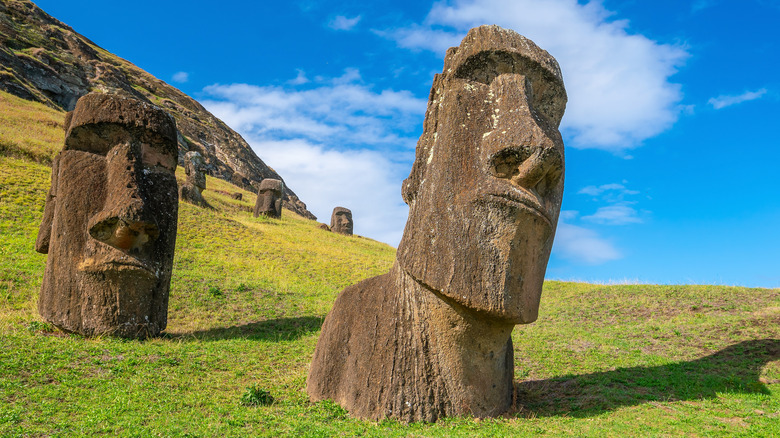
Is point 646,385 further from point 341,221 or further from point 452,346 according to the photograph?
point 341,221

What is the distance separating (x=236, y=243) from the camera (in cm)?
2067

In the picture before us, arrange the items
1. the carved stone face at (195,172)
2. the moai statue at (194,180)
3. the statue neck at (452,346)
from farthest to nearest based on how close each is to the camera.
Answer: the carved stone face at (195,172)
the moai statue at (194,180)
the statue neck at (452,346)

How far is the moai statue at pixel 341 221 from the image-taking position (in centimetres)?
3628

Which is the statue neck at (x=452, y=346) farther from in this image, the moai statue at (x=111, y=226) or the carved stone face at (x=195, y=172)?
the carved stone face at (x=195, y=172)

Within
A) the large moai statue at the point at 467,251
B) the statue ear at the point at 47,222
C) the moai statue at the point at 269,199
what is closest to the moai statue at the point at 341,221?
the moai statue at the point at 269,199

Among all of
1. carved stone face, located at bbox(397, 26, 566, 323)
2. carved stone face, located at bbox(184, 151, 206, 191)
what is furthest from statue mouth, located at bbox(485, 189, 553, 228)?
carved stone face, located at bbox(184, 151, 206, 191)

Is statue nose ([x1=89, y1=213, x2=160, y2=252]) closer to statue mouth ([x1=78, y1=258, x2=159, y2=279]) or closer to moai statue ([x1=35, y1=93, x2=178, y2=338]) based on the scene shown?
moai statue ([x1=35, y1=93, x2=178, y2=338])

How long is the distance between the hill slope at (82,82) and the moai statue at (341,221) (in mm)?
28253

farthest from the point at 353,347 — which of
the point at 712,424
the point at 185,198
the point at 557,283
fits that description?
the point at 185,198

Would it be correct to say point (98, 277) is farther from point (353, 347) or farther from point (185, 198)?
point (185, 198)

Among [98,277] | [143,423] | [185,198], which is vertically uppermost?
[185,198]

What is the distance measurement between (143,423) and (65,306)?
454 centimetres

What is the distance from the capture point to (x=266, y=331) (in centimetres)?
1146

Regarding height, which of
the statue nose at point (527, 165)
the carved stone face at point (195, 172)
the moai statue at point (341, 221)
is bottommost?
the statue nose at point (527, 165)
